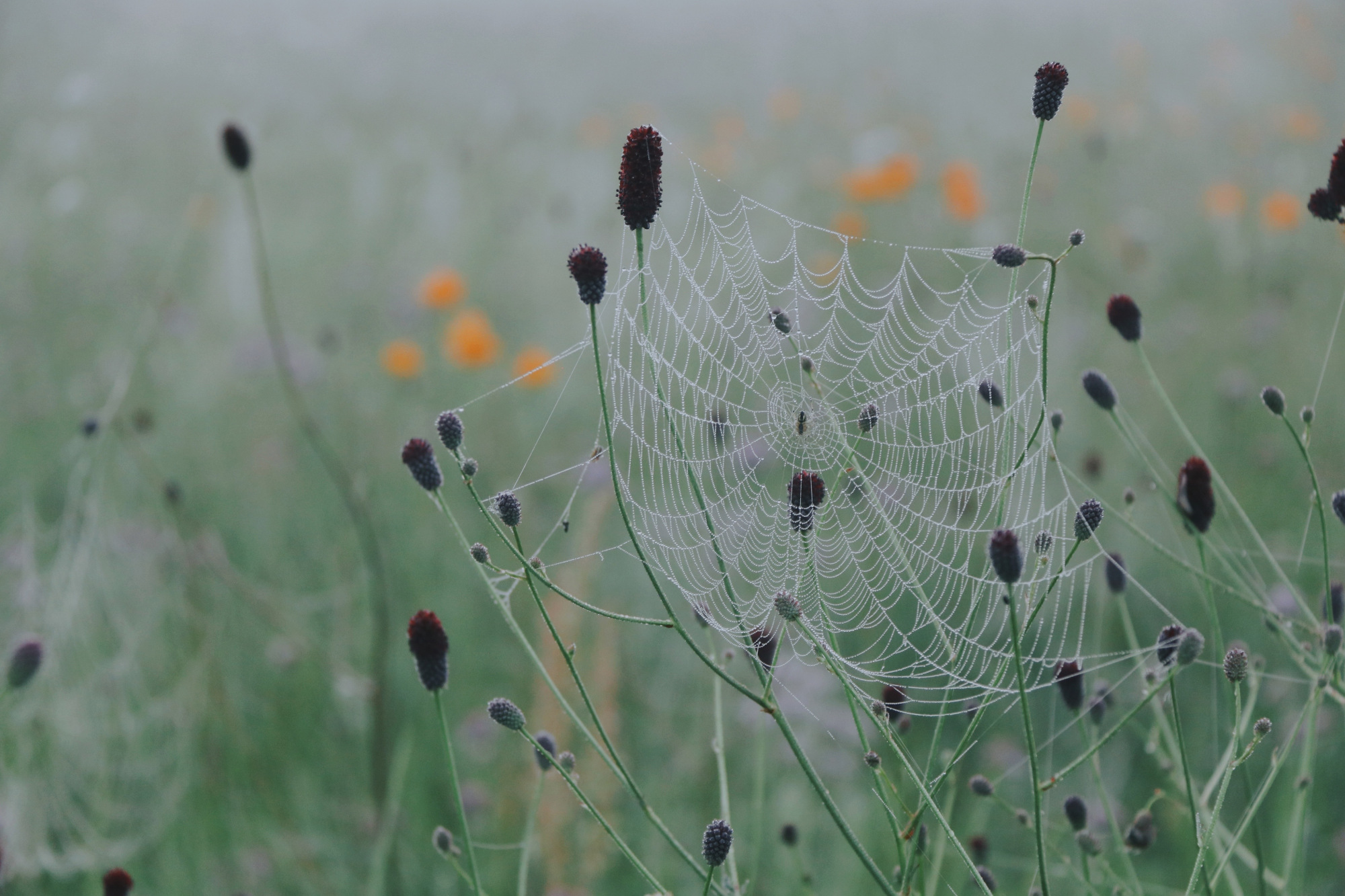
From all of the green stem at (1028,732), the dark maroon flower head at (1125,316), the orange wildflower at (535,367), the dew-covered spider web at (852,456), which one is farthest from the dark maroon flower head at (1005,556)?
the orange wildflower at (535,367)

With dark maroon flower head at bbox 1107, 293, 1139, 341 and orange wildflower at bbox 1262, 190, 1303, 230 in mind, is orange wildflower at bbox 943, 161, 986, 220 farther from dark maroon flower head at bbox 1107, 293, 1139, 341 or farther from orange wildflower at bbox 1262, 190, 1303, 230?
dark maroon flower head at bbox 1107, 293, 1139, 341

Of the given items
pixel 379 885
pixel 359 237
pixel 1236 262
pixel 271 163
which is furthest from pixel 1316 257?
pixel 271 163

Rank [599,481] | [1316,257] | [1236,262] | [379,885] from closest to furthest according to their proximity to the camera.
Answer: [379,885], [599,481], [1236,262], [1316,257]

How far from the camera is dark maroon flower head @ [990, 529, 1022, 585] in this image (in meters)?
0.90

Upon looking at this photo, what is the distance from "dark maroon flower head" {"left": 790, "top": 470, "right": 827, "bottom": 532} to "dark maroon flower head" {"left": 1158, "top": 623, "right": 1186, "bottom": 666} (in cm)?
45

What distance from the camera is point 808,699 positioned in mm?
2938

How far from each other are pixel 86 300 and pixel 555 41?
5.60 meters

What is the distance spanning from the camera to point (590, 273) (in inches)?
45.5

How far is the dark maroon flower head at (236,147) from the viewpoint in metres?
2.17

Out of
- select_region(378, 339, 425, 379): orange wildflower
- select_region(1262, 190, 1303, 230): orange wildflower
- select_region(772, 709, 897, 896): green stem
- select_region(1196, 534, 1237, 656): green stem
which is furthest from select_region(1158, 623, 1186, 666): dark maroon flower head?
select_region(1262, 190, 1303, 230): orange wildflower

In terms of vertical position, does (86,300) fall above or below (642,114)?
below

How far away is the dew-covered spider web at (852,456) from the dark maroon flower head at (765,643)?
2 centimetres

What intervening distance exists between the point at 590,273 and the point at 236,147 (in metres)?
1.41

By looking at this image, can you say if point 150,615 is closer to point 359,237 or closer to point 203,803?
point 203,803
